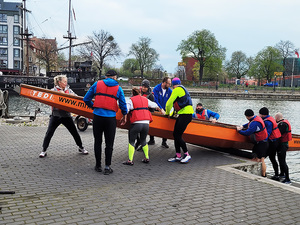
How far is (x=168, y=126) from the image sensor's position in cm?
781

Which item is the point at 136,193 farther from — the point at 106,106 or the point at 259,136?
the point at 259,136

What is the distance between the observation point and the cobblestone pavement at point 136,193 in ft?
13.3

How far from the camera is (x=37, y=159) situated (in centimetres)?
697

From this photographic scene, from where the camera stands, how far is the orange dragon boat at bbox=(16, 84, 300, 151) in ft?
24.9

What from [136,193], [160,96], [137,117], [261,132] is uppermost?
[160,96]

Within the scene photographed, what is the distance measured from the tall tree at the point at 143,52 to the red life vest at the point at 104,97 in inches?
3524

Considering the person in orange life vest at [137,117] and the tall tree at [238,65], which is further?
the tall tree at [238,65]

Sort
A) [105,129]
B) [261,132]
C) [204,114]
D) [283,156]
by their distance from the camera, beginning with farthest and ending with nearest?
[204,114] → [283,156] → [261,132] → [105,129]

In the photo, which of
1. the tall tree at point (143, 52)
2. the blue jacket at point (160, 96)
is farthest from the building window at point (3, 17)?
the blue jacket at point (160, 96)

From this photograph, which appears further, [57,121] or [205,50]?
[205,50]

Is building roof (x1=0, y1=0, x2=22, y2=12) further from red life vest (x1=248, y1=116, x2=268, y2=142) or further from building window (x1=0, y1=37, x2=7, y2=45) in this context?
red life vest (x1=248, y1=116, x2=268, y2=142)

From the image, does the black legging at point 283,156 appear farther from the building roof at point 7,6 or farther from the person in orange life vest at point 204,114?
the building roof at point 7,6

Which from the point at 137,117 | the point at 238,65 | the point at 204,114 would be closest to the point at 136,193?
the point at 137,117

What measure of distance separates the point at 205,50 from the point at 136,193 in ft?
279
